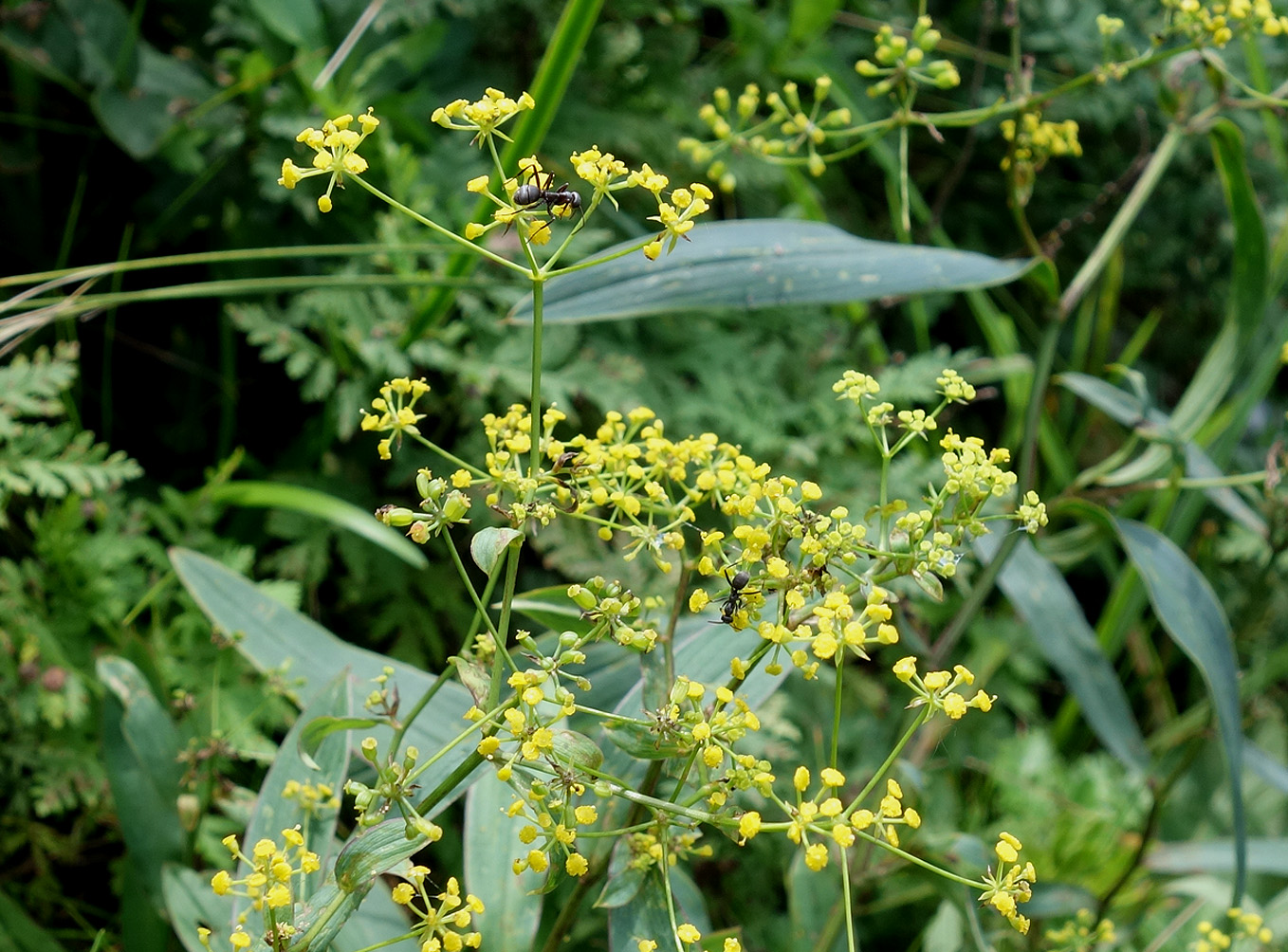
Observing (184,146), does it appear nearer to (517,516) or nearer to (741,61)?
(741,61)

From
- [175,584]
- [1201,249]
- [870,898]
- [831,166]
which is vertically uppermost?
[831,166]

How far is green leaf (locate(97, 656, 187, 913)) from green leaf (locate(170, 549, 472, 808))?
10 cm

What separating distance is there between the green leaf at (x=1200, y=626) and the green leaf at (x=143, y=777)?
976mm

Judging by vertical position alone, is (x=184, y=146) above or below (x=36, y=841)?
above

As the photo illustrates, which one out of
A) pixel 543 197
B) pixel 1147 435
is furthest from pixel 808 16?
pixel 543 197

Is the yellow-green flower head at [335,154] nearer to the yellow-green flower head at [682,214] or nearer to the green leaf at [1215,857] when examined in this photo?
the yellow-green flower head at [682,214]

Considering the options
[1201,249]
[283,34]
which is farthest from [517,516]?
[1201,249]

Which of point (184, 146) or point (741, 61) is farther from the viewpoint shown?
point (741, 61)

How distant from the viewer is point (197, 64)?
55.5 inches

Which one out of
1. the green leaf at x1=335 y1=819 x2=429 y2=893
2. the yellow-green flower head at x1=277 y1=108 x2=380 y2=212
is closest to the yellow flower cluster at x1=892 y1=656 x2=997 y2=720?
the green leaf at x1=335 y1=819 x2=429 y2=893

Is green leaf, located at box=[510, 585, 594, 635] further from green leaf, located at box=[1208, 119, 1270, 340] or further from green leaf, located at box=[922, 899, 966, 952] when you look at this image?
green leaf, located at box=[1208, 119, 1270, 340]

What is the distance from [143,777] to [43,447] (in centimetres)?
40

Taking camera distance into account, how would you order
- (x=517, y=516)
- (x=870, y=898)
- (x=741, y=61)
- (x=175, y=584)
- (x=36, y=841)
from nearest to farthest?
(x=517, y=516)
(x=36, y=841)
(x=175, y=584)
(x=870, y=898)
(x=741, y=61)

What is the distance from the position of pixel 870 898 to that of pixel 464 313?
0.97 meters
